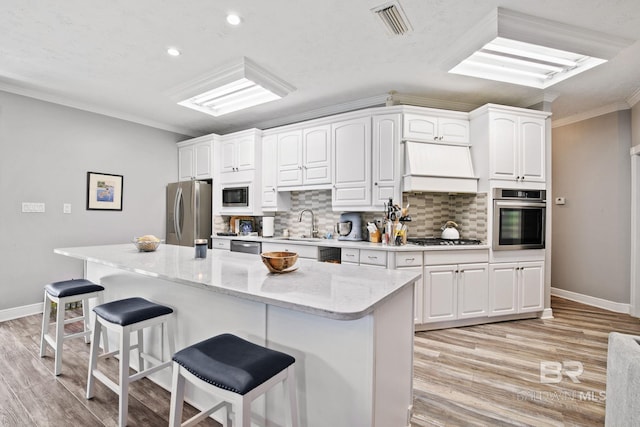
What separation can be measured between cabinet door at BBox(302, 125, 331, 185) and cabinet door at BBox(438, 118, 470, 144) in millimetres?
1351

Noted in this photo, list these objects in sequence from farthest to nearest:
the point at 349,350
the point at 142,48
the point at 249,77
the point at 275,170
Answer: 1. the point at 275,170
2. the point at 249,77
3. the point at 142,48
4. the point at 349,350

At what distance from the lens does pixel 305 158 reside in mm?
3969

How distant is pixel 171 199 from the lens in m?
4.75

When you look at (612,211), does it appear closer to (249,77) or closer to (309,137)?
(309,137)

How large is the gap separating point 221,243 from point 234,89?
224 centimetres

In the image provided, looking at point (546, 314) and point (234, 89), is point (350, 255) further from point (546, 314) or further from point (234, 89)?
point (546, 314)

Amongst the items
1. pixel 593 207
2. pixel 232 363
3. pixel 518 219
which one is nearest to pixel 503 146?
pixel 518 219

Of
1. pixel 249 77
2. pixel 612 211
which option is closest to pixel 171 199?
pixel 249 77

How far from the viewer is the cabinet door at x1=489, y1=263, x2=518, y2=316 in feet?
10.6

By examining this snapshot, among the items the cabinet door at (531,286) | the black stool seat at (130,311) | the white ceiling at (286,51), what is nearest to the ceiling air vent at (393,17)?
the white ceiling at (286,51)

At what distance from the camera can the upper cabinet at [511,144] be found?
3293 mm

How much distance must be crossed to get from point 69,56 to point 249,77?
1661 millimetres

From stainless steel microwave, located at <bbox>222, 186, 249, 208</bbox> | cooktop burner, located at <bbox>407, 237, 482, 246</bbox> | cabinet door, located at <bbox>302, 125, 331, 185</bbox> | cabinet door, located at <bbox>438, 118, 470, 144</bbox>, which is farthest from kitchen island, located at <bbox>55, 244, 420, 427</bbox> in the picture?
stainless steel microwave, located at <bbox>222, 186, 249, 208</bbox>

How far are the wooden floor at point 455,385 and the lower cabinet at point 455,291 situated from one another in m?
0.20
